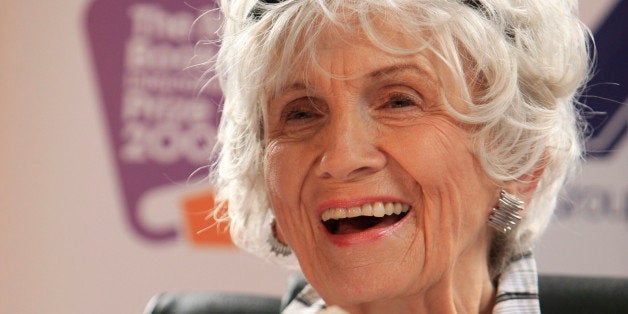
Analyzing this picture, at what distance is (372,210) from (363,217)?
77 mm

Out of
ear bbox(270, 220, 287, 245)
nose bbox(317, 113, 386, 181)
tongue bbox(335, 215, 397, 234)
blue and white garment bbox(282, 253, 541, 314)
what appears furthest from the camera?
ear bbox(270, 220, 287, 245)

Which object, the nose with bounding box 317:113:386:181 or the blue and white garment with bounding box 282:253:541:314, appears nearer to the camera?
the nose with bounding box 317:113:386:181

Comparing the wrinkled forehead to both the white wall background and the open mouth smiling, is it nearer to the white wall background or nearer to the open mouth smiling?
the open mouth smiling

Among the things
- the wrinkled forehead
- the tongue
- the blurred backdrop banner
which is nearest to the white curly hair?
the wrinkled forehead

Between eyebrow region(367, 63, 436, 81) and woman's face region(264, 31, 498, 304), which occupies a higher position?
eyebrow region(367, 63, 436, 81)

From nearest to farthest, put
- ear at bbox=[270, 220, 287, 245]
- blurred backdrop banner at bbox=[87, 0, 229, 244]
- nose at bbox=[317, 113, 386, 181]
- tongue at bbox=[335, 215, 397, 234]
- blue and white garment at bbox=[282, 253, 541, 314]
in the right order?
nose at bbox=[317, 113, 386, 181] → tongue at bbox=[335, 215, 397, 234] → blue and white garment at bbox=[282, 253, 541, 314] → ear at bbox=[270, 220, 287, 245] → blurred backdrop banner at bbox=[87, 0, 229, 244]

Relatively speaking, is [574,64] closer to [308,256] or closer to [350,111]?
[350,111]

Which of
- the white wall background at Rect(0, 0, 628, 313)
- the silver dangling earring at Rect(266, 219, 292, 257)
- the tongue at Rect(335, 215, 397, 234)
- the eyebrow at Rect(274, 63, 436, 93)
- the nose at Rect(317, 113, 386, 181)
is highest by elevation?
the eyebrow at Rect(274, 63, 436, 93)

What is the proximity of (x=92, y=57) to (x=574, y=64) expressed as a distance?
210 cm

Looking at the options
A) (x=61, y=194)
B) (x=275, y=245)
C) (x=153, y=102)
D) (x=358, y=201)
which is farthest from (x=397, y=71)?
(x=61, y=194)

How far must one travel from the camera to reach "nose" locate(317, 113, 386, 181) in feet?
4.56

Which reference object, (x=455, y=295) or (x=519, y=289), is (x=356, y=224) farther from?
(x=519, y=289)

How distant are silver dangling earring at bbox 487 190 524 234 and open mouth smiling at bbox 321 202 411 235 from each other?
18 centimetres

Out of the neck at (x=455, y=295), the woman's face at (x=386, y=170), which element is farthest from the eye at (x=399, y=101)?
the neck at (x=455, y=295)
